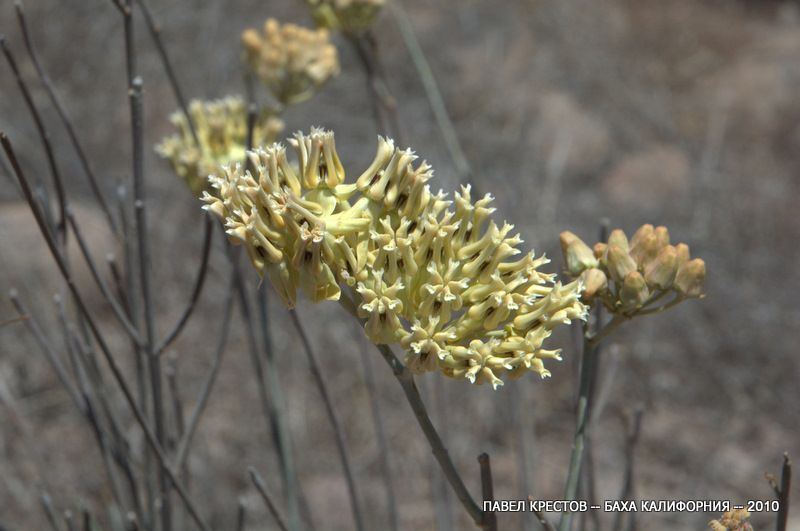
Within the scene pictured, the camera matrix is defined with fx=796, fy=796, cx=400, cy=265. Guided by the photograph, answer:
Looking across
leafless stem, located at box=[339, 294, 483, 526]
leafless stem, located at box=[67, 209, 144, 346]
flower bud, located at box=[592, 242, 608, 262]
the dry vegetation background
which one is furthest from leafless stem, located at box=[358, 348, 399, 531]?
leafless stem, located at box=[339, 294, 483, 526]

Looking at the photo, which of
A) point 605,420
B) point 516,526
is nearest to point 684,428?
point 605,420

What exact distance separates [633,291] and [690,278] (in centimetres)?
13

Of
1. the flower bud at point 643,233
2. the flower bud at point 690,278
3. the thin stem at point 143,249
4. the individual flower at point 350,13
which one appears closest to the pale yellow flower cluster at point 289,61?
the individual flower at point 350,13

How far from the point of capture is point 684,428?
18.6 ft

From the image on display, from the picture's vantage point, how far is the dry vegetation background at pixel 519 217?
5.03 meters

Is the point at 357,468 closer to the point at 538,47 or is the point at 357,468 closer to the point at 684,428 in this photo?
the point at 684,428

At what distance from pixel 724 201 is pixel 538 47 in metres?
3.18

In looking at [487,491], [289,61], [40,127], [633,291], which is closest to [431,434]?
[487,491]

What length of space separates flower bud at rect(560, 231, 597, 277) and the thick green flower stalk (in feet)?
3.16

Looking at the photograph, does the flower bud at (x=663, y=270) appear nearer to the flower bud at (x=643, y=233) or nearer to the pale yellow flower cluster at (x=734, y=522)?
the flower bud at (x=643, y=233)

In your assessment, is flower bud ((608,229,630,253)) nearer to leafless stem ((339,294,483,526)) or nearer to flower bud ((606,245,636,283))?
flower bud ((606,245,636,283))

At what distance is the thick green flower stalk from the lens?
220 centimetres

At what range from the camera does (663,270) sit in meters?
1.51

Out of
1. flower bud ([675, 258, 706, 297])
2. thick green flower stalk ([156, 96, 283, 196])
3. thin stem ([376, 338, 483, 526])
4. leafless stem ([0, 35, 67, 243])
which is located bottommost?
thin stem ([376, 338, 483, 526])
